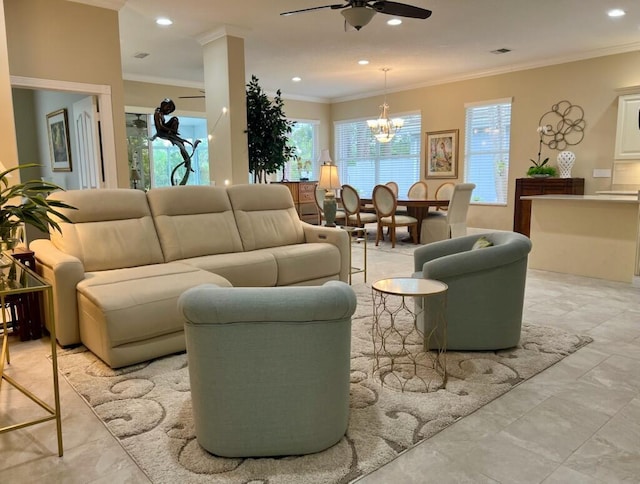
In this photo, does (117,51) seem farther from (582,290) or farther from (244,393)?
(582,290)

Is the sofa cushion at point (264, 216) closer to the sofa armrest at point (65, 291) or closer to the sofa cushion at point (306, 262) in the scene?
the sofa cushion at point (306, 262)

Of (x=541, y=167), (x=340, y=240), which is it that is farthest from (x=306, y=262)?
(x=541, y=167)

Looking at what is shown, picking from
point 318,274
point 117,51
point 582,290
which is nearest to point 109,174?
point 117,51

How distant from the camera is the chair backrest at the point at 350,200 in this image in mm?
7094

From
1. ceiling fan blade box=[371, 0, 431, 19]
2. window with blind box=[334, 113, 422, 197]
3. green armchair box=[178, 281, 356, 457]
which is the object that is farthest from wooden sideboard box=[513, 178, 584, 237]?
green armchair box=[178, 281, 356, 457]

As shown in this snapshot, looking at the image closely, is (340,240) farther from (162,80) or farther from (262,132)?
(162,80)

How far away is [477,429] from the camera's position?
1988 millimetres

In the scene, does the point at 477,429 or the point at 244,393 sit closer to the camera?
the point at 244,393

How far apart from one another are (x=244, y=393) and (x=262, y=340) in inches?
8.7

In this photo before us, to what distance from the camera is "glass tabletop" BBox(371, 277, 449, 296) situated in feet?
7.56

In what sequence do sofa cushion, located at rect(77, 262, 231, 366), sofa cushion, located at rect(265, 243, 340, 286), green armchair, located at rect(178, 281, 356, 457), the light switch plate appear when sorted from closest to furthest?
green armchair, located at rect(178, 281, 356, 457) → sofa cushion, located at rect(77, 262, 231, 366) → sofa cushion, located at rect(265, 243, 340, 286) → the light switch plate

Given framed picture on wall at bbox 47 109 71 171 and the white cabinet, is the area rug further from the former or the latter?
the white cabinet

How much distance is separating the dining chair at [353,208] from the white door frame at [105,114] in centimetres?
338

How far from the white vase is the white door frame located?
616 cm
